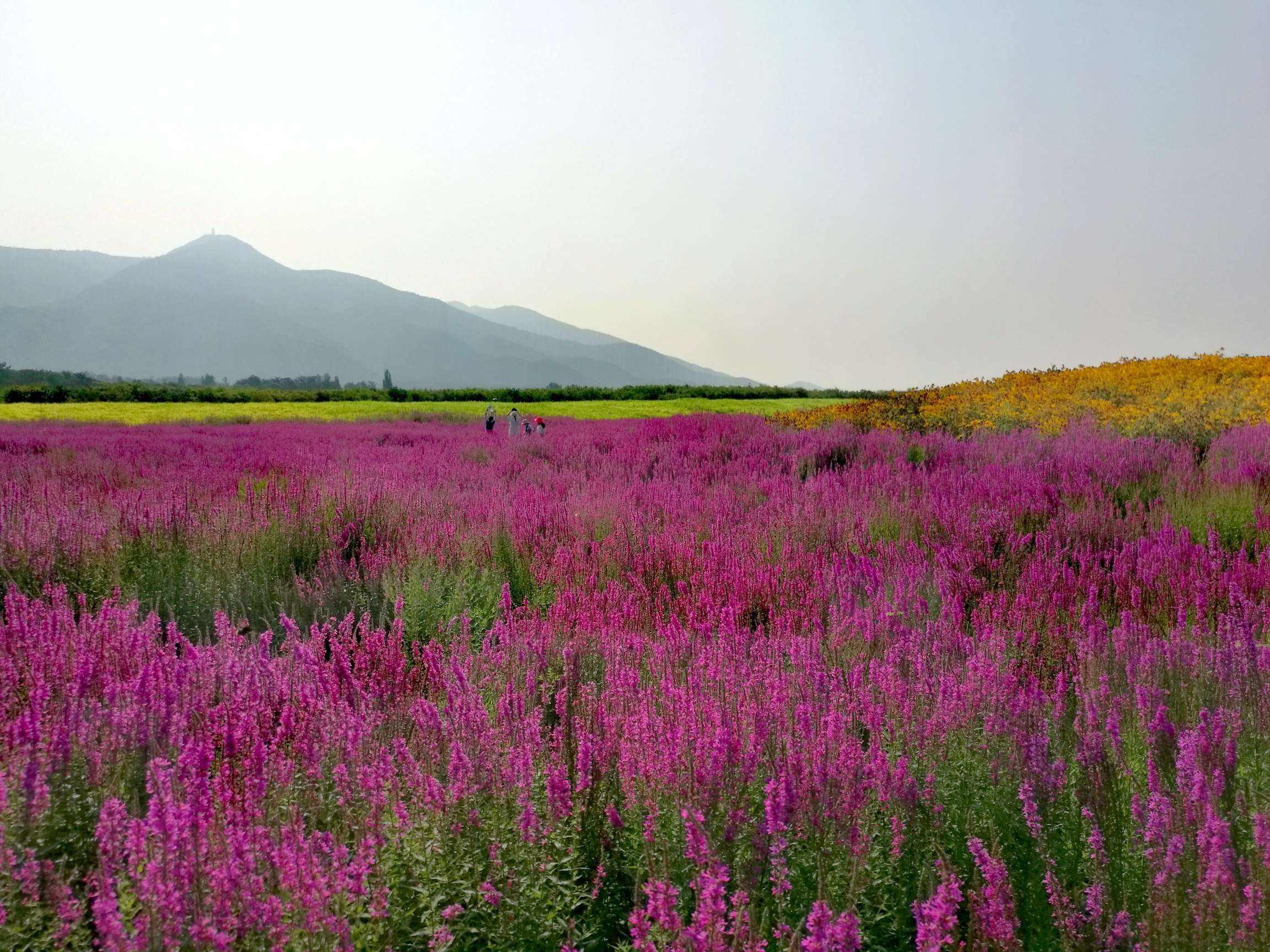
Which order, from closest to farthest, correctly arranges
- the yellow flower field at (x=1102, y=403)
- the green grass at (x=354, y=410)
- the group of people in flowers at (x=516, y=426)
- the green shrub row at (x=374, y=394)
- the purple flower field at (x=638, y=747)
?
the purple flower field at (x=638, y=747)
the yellow flower field at (x=1102, y=403)
the group of people in flowers at (x=516, y=426)
the green grass at (x=354, y=410)
the green shrub row at (x=374, y=394)

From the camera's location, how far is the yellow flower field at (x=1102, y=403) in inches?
473

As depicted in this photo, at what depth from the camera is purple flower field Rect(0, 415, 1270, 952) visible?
1.42 metres

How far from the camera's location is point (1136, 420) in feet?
39.1

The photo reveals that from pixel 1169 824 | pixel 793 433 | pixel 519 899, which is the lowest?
pixel 519 899

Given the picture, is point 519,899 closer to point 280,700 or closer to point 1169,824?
point 280,700

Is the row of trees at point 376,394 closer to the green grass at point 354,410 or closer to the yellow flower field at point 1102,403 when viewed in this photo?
the green grass at point 354,410

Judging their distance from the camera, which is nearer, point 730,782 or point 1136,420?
point 730,782

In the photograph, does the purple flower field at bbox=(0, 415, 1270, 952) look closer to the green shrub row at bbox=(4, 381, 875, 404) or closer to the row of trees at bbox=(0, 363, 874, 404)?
the green shrub row at bbox=(4, 381, 875, 404)

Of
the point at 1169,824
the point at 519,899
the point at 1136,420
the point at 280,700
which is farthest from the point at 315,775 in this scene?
the point at 1136,420

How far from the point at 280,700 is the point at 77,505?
4.51 m

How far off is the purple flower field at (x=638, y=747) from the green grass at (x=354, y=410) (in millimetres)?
16732

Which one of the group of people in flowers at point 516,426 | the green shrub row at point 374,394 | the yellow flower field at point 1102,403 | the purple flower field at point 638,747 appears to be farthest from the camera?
the green shrub row at point 374,394

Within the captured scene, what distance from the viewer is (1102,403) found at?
1441cm

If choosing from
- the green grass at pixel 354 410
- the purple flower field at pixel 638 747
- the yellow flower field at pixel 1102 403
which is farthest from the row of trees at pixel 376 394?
the purple flower field at pixel 638 747
